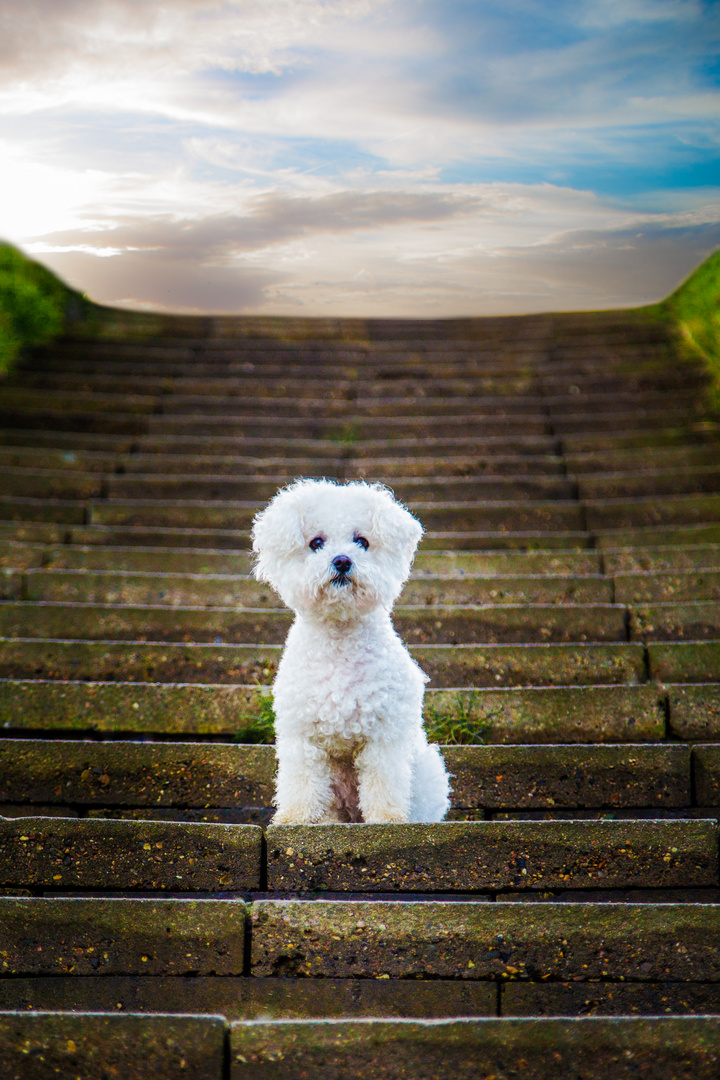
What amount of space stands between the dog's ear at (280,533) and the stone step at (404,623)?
1687mm

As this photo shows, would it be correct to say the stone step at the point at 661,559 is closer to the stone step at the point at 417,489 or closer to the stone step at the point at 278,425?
the stone step at the point at 417,489

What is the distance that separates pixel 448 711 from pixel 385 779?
1027 mm

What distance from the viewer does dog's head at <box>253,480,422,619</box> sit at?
218cm

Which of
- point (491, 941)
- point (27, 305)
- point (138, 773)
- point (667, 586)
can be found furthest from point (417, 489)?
point (27, 305)

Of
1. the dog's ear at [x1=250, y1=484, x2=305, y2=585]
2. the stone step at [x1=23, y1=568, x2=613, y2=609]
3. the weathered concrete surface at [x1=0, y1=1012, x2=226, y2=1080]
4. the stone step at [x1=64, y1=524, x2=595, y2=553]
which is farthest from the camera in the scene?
the stone step at [x1=64, y1=524, x2=595, y2=553]

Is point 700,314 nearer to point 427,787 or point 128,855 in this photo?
point 427,787

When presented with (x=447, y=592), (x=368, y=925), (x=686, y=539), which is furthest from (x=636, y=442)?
(x=368, y=925)

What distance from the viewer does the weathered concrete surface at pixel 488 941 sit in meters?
1.90

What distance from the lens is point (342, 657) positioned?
7.47ft

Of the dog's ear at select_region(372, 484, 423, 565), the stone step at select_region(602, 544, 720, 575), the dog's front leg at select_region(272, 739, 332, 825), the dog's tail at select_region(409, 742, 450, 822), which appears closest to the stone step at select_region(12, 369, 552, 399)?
the stone step at select_region(602, 544, 720, 575)

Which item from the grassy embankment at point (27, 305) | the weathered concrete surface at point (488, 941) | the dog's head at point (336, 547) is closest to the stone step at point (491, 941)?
the weathered concrete surface at point (488, 941)

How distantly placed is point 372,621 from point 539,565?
8.28 ft

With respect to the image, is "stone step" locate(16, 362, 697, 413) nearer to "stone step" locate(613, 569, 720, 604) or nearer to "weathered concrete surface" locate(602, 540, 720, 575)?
"weathered concrete surface" locate(602, 540, 720, 575)

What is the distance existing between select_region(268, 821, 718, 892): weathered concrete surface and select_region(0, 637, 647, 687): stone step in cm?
130
